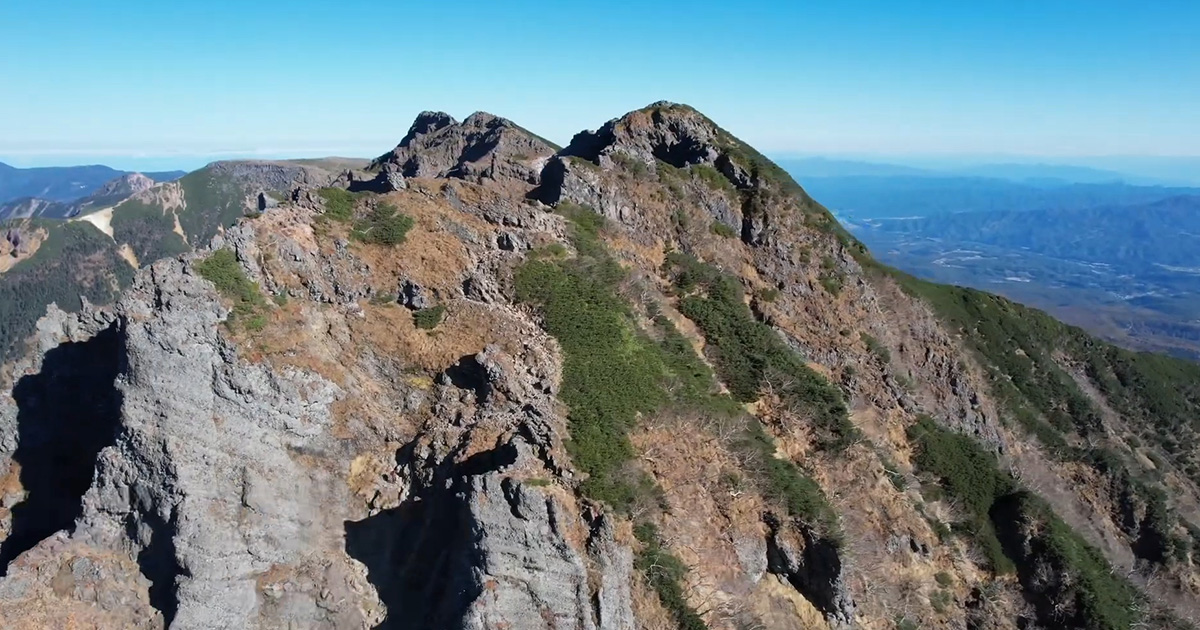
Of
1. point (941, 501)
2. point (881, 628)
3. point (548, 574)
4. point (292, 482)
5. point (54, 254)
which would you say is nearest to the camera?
point (548, 574)

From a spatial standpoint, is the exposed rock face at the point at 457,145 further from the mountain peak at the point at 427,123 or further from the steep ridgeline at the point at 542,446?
the steep ridgeline at the point at 542,446

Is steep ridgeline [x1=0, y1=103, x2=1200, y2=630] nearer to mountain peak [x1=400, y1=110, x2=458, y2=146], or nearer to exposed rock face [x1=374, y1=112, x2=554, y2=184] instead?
exposed rock face [x1=374, y1=112, x2=554, y2=184]

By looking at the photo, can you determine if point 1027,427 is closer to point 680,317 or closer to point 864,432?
point 864,432

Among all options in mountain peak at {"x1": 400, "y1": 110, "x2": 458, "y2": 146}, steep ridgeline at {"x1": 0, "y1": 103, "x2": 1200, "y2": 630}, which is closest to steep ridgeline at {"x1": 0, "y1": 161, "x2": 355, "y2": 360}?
mountain peak at {"x1": 400, "y1": 110, "x2": 458, "y2": 146}

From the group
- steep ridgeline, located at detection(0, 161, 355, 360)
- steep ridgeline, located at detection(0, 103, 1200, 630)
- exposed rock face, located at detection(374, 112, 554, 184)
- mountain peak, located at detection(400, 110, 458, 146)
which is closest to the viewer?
steep ridgeline, located at detection(0, 103, 1200, 630)

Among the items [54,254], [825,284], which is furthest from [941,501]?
[54,254]

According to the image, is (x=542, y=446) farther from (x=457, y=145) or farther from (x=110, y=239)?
(x=110, y=239)
